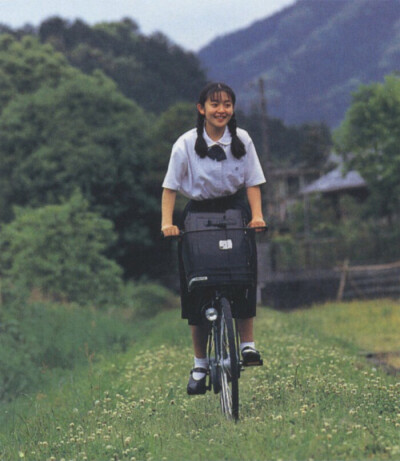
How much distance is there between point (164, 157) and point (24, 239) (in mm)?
18149

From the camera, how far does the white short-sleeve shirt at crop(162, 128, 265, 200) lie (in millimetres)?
5664

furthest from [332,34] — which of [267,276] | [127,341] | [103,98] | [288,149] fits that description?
[127,341]

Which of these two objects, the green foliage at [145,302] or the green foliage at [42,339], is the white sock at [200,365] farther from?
the green foliage at [145,302]

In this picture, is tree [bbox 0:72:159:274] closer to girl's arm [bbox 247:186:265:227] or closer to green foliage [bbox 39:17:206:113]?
green foliage [bbox 39:17:206:113]

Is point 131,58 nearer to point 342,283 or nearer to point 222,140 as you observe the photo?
point 342,283

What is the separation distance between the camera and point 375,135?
31.5 metres

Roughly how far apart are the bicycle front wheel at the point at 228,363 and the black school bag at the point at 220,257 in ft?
0.72

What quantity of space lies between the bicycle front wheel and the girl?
180 millimetres

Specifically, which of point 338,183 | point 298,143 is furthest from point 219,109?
point 298,143

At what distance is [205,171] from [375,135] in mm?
26898

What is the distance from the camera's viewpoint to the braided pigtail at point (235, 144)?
5.71 metres

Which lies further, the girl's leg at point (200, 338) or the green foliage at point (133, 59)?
the green foliage at point (133, 59)

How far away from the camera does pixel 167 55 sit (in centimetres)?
7100

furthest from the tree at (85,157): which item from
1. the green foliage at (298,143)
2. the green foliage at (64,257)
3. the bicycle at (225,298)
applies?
the green foliage at (298,143)
